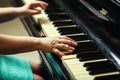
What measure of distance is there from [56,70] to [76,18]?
0.42 metres

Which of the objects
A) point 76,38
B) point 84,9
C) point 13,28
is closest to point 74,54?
point 76,38

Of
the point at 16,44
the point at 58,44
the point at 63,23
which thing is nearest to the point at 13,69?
the point at 16,44

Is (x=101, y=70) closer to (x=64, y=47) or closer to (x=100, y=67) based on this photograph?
(x=100, y=67)

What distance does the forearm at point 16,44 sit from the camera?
1.25 meters

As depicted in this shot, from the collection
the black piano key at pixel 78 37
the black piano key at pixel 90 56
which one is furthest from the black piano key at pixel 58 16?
the black piano key at pixel 90 56

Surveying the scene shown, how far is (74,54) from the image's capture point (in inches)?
44.7

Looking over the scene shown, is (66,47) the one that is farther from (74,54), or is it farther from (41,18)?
(41,18)

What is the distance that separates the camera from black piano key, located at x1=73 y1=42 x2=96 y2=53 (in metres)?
1.15

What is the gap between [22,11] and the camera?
1586 mm

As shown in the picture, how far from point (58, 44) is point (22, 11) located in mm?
485

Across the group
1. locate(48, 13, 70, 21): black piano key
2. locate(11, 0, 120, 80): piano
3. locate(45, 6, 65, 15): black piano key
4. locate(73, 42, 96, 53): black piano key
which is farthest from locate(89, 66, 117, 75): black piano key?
locate(45, 6, 65, 15): black piano key

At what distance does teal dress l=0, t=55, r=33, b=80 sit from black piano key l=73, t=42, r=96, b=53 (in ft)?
1.07

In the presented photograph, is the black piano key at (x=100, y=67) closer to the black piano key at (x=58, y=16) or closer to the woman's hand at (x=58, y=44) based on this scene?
the woman's hand at (x=58, y=44)

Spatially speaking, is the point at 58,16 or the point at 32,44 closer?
the point at 32,44
